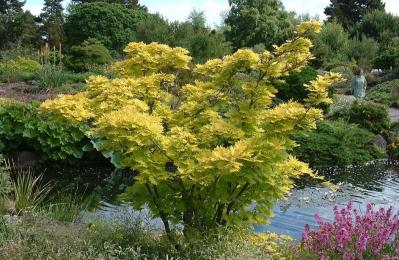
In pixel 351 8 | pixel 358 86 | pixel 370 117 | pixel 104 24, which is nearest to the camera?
pixel 370 117

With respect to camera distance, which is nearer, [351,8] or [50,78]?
[50,78]

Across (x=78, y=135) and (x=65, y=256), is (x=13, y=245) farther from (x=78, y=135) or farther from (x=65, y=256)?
(x=78, y=135)

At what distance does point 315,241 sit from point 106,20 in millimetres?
26409

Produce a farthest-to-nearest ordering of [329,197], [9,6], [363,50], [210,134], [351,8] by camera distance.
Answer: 1. [9,6]
2. [351,8]
3. [363,50]
4. [329,197]
5. [210,134]

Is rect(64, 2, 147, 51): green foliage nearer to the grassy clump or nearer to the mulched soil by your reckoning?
Result: the mulched soil

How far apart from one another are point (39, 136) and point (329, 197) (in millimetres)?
4840

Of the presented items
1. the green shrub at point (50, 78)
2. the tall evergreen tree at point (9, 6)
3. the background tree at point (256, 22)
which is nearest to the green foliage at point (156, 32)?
the green shrub at point (50, 78)

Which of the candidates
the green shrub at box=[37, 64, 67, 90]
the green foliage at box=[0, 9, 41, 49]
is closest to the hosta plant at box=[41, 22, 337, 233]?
the green shrub at box=[37, 64, 67, 90]

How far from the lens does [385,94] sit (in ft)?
62.3

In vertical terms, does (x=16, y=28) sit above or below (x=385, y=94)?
above

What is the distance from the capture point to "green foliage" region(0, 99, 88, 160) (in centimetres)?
948

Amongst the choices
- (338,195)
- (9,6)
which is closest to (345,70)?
(338,195)

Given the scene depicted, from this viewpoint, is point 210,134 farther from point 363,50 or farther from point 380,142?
point 363,50

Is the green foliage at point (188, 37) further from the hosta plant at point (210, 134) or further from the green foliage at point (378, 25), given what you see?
the hosta plant at point (210, 134)
